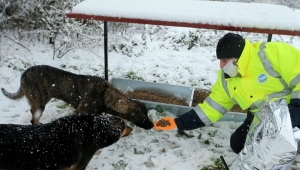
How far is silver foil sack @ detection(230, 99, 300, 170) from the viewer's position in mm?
2744

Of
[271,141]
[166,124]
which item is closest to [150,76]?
[166,124]

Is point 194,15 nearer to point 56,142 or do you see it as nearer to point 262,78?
point 262,78

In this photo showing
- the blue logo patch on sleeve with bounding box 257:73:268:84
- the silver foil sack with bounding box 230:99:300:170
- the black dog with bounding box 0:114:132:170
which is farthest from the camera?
the blue logo patch on sleeve with bounding box 257:73:268:84

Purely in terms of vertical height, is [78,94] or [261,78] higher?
[261,78]

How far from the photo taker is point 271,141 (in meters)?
2.84

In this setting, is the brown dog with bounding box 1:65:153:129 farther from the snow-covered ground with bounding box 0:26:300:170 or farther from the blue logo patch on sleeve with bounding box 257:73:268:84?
the blue logo patch on sleeve with bounding box 257:73:268:84

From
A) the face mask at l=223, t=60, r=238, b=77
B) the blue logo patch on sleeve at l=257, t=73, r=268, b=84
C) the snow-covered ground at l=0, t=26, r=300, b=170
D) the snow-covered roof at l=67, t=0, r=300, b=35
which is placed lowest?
the snow-covered ground at l=0, t=26, r=300, b=170

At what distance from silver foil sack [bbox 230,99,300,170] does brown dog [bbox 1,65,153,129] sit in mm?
Result: 1797

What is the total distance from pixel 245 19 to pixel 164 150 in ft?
7.76

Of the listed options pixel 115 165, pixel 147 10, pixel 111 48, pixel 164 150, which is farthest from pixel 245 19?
pixel 111 48

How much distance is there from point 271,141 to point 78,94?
3.01 meters

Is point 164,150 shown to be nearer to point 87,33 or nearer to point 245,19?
point 245,19

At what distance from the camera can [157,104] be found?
5.15m

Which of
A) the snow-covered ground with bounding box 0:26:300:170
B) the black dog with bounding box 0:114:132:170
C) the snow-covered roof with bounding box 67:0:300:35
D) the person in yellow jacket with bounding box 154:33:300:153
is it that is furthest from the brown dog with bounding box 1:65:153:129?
the person in yellow jacket with bounding box 154:33:300:153
